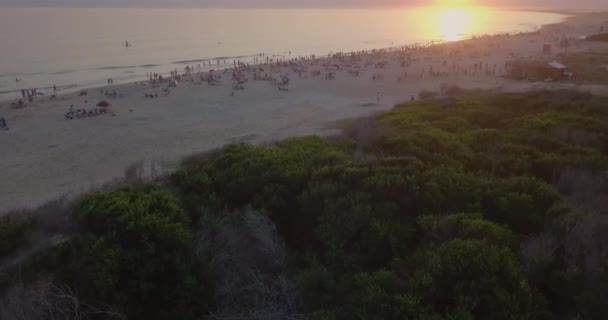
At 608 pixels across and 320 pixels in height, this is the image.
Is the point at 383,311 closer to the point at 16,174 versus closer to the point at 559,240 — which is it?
the point at 559,240

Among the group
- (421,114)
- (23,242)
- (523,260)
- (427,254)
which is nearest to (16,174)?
(23,242)

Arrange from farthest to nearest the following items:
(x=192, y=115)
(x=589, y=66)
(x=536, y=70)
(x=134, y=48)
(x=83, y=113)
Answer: (x=134, y=48) → (x=589, y=66) → (x=536, y=70) → (x=192, y=115) → (x=83, y=113)

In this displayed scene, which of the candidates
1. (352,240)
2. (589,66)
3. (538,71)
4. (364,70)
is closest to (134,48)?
(364,70)

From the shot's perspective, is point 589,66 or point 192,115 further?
point 589,66

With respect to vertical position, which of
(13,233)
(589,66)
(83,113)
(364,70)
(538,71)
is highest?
(364,70)

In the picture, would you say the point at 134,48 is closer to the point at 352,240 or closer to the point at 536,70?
the point at 536,70

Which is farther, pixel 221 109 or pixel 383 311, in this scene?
pixel 221 109

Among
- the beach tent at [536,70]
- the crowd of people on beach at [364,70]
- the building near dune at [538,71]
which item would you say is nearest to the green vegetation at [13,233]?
the crowd of people on beach at [364,70]
